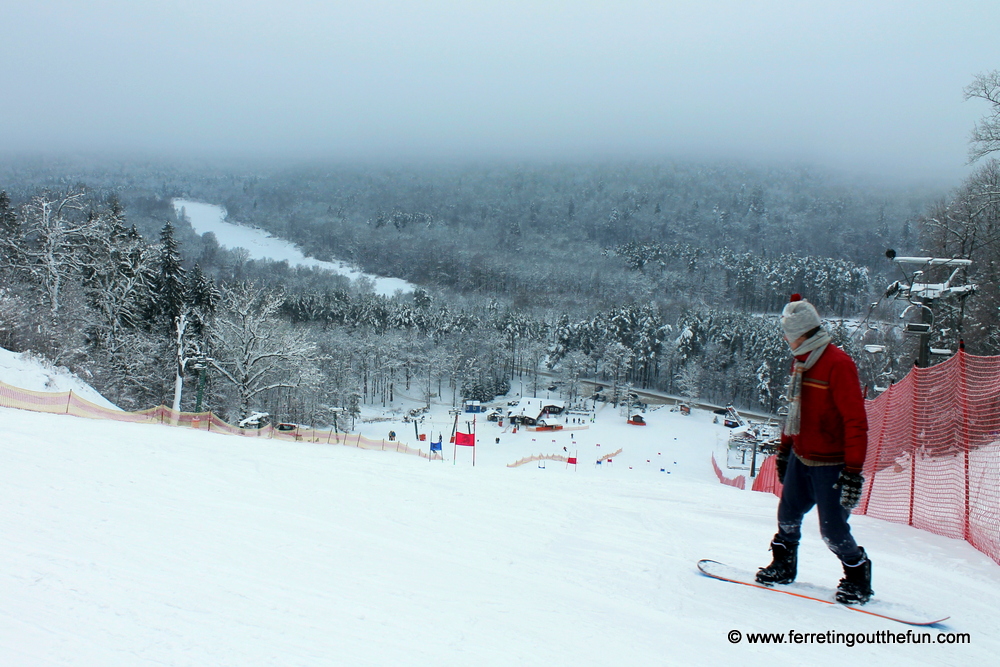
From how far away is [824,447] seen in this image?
359 centimetres

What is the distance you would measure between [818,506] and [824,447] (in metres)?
0.44

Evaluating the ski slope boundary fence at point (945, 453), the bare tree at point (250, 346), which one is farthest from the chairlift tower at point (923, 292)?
the bare tree at point (250, 346)

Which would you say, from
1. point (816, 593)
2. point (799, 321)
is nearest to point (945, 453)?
point (816, 593)

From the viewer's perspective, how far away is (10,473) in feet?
16.9

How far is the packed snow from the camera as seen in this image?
2697 mm

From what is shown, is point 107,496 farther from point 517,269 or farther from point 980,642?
point 517,269

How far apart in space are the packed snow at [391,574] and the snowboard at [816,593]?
0.30 feet

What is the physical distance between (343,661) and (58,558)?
2294 mm

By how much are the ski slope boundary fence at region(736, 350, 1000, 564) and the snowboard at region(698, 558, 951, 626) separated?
2441 mm

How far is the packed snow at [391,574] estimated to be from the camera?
270cm

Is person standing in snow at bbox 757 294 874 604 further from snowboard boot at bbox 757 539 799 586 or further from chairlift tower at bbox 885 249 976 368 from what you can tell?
chairlift tower at bbox 885 249 976 368

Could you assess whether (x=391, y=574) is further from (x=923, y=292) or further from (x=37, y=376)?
(x=37, y=376)

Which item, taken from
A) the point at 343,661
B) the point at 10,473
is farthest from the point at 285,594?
the point at 10,473

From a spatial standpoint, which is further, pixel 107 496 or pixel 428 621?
pixel 107 496
